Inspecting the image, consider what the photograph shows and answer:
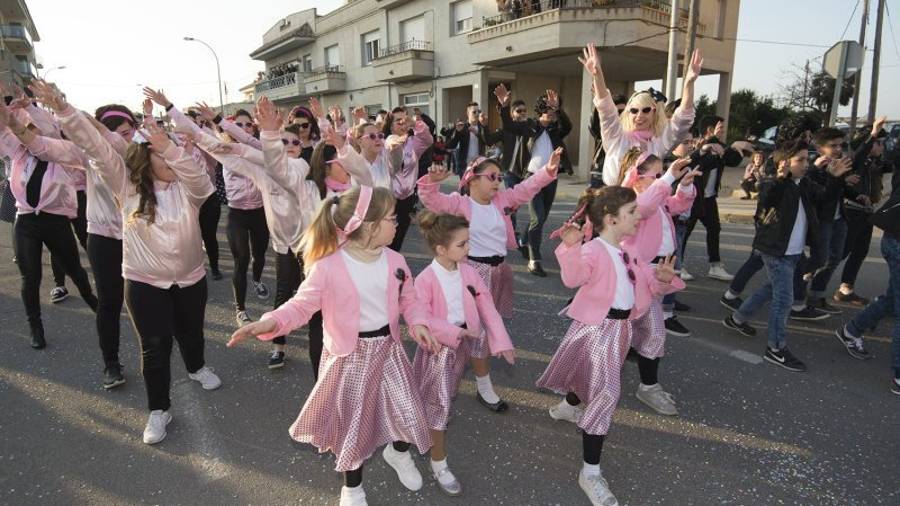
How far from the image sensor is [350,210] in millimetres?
2396

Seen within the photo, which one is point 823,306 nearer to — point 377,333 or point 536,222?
point 536,222

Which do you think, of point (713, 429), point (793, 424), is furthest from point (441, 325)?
point (793, 424)

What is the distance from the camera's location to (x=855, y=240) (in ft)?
17.8

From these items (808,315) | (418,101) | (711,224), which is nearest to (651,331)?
(808,315)

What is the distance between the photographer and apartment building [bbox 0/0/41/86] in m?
38.2

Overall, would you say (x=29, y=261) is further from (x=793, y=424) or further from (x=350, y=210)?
(x=793, y=424)

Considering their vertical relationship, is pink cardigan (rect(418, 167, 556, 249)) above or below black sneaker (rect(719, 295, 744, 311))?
above

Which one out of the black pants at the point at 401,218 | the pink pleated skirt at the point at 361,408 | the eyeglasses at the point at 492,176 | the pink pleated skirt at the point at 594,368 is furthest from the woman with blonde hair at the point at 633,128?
the pink pleated skirt at the point at 361,408

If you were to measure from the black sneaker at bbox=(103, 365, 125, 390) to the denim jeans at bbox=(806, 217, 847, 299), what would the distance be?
6.24m

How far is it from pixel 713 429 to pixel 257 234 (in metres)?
4.24

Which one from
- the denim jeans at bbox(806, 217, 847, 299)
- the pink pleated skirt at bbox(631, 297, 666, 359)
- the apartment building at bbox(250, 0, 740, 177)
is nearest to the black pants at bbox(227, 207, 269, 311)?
the pink pleated skirt at bbox(631, 297, 666, 359)

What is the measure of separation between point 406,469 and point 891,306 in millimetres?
3998

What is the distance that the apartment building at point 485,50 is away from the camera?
16.6m

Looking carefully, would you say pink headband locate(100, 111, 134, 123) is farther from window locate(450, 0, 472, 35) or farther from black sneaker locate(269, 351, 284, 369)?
window locate(450, 0, 472, 35)
